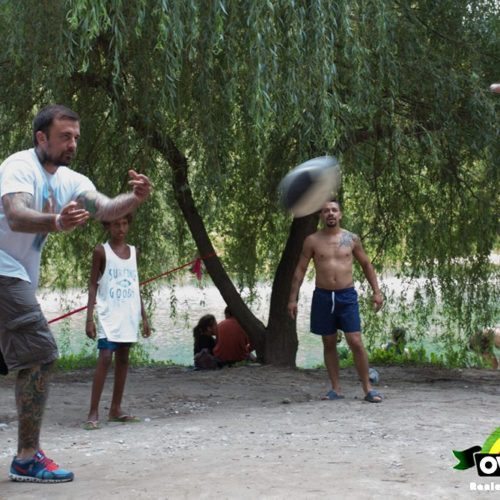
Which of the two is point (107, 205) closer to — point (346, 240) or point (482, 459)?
point (482, 459)

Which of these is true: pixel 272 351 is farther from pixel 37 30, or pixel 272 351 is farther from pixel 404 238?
pixel 37 30

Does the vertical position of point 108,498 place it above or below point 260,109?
below

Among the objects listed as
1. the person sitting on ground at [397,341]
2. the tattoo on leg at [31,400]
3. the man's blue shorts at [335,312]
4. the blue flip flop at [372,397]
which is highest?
the man's blue shorts at [335,312]

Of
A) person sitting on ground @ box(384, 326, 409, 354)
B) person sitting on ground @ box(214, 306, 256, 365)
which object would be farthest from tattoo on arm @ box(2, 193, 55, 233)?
person sitting on ground @ box(384, 326, 409, 354)

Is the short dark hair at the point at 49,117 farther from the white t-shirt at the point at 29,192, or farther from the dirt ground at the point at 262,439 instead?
the dirt ground at the point at 262,439

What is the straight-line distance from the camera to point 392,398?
8.65 metres

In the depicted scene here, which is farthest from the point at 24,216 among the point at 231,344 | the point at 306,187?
the point at 231,344

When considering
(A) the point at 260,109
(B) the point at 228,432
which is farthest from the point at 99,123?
(B) the point at 228,432

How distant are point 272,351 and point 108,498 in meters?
7.03

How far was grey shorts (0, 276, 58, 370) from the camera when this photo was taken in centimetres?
525

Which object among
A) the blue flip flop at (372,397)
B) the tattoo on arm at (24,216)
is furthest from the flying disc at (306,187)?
the tattoo on arm at (24,216)

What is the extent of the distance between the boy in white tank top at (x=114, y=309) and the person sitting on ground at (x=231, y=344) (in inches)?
171

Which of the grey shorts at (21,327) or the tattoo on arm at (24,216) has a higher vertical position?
the tattoo on arm at (24,216)

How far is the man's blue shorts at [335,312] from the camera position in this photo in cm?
848
